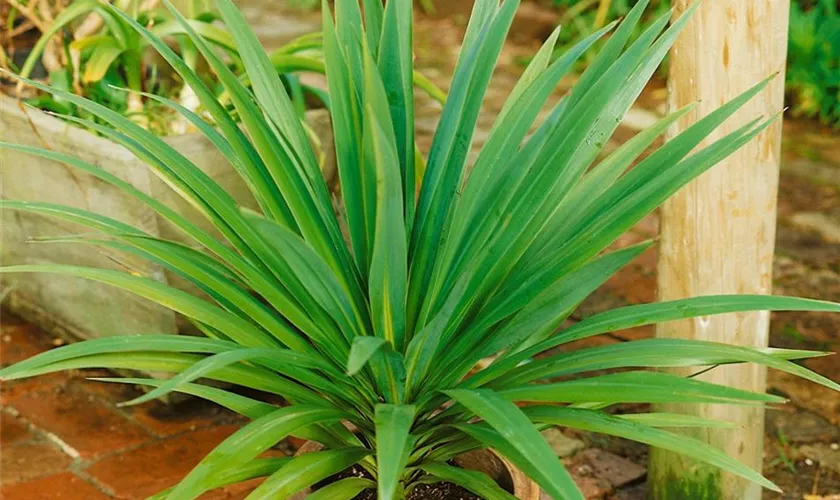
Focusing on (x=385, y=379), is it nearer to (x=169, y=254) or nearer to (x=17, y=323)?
(x=169, y=254)

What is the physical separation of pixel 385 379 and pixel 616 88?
0.53 metres

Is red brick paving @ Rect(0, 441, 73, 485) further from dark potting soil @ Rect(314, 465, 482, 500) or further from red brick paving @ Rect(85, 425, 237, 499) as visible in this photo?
dark potting soil @ Rect(314, 465, 482, 500)

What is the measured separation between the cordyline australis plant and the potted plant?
2.70ft

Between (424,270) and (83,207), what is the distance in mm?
1304

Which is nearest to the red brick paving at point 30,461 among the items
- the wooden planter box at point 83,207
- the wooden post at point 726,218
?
the wooden planter box at point 83,207

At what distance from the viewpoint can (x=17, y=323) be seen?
3.19 metres

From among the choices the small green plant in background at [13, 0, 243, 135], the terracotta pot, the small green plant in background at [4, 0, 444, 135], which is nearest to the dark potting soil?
the terracotta pot

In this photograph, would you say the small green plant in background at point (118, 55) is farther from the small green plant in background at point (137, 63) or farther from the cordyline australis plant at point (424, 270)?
the cordyline australis plant at point (424, 270)

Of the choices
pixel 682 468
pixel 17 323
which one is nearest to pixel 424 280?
pixel 682 468

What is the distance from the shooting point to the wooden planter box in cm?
256

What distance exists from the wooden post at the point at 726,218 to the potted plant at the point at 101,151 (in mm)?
994

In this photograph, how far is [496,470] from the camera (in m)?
1.80

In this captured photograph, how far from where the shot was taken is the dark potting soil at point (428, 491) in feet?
5.98

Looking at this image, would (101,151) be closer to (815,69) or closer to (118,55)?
(118,55)
